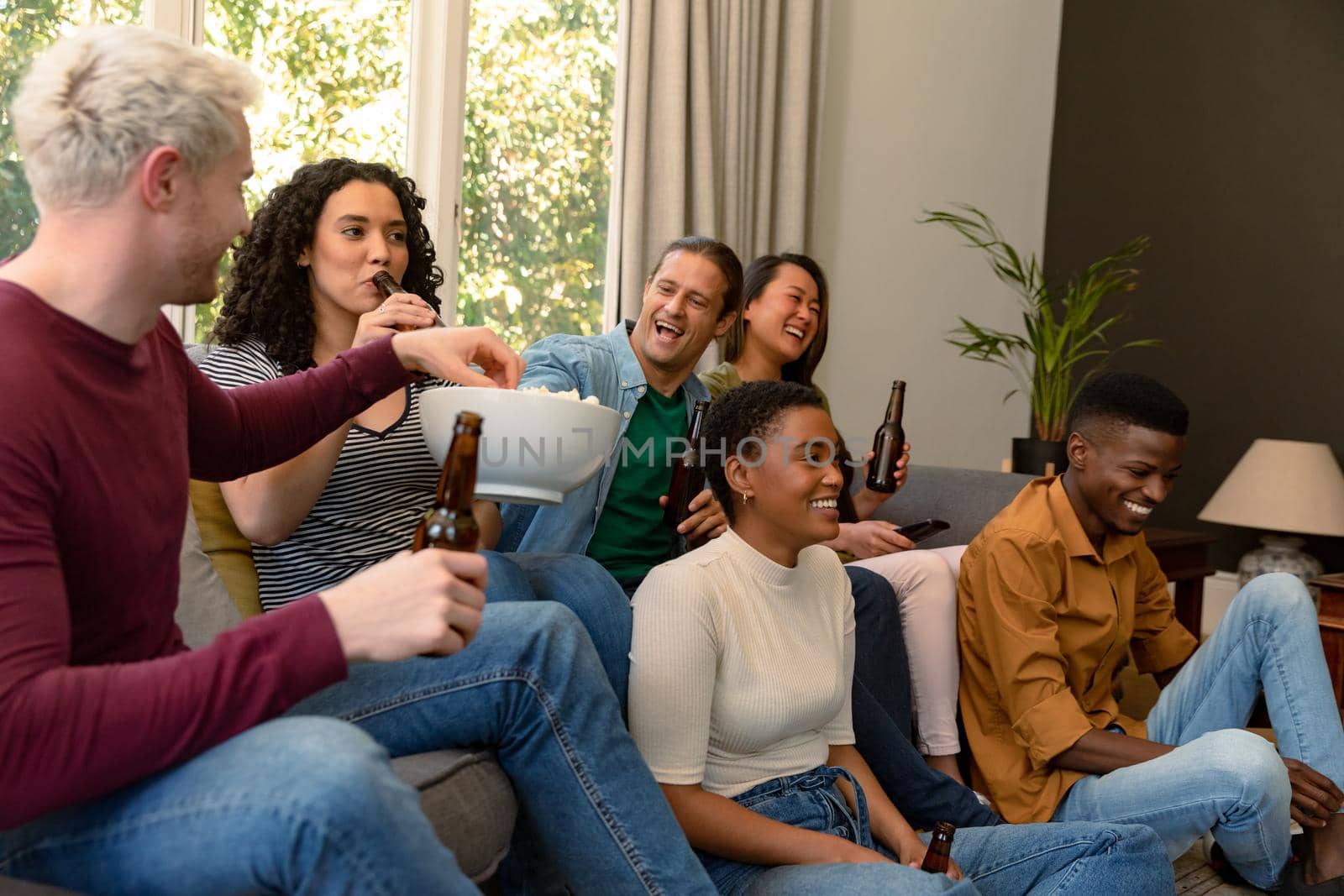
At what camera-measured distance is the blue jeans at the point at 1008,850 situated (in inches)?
65.5

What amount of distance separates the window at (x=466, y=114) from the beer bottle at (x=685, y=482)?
1386 millimetres

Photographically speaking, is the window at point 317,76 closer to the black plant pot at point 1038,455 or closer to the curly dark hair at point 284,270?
the curly dark hair at point 284,270

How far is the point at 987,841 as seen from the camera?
1824 millimetres

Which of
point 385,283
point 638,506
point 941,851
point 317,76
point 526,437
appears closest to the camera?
point 526,437

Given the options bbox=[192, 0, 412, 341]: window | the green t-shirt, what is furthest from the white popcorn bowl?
bbox=[192, 0, 412, 341]: window

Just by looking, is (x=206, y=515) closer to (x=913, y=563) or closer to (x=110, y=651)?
(x=110, y=651)

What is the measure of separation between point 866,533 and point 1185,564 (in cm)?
164

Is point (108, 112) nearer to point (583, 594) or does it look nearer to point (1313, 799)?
point (583, 594)

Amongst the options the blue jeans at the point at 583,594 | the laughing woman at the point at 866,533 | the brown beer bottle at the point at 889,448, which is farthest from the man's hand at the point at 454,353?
the brown beer bottle at the point at 889,448

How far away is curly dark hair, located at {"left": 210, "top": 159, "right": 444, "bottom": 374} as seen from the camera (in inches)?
75.9

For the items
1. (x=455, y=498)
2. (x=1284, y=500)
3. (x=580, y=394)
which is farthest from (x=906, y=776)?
(x=1284, y=500)

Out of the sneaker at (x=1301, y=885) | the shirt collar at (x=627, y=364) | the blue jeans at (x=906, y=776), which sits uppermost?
the shirt collar at (x=627, y=364)

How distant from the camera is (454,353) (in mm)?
1500

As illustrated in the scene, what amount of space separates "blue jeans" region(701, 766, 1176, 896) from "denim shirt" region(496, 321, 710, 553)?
2.33 feet
